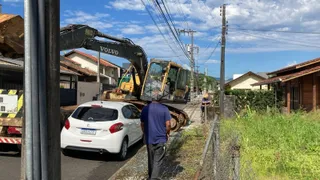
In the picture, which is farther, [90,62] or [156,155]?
[90,62]

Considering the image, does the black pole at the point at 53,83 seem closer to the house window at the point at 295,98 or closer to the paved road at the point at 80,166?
the paved road at the point at 80,166

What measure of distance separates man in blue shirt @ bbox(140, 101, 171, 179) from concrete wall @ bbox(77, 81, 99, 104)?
632 inches

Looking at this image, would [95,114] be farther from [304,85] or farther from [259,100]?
[259,100]

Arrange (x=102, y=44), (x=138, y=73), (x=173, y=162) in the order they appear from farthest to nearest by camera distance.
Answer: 1. (x=138, y=73)
2. (x=102, y=44)
3. (x=173, y=162)

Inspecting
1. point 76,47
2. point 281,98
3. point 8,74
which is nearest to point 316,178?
point 76,47

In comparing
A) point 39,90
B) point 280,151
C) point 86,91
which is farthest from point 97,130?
point 86,91

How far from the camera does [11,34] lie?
3666 millimetres

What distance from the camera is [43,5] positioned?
8.53ft

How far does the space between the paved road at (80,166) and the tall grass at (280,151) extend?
3.24 meters

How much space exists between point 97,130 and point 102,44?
4616 mm

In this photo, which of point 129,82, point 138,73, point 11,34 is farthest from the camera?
point 129,82

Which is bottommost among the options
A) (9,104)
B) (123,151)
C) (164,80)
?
(123,151)

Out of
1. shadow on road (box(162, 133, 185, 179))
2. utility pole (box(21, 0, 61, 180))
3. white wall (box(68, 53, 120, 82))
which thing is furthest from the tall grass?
white wall (box(68, 53, 120, 82))

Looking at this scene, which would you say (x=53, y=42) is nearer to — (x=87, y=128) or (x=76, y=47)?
(x=87, y=128)
